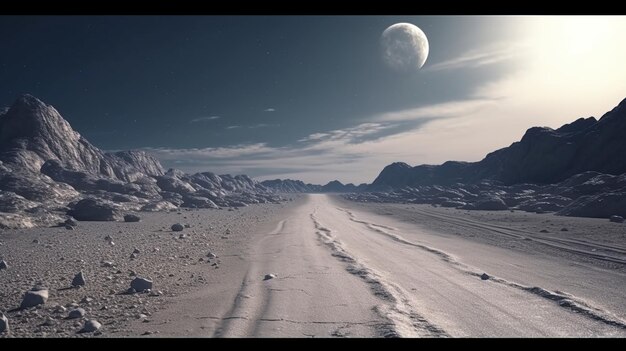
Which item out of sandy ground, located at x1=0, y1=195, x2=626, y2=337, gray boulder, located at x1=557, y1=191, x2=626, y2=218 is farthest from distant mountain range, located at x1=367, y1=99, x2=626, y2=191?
sandy ground, located at x1=0, y1=195, x2=626, y2=337

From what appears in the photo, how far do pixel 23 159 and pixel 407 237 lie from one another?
5839 cm

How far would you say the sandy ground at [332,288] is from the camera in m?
7.59

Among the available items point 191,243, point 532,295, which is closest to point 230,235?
point 191,243

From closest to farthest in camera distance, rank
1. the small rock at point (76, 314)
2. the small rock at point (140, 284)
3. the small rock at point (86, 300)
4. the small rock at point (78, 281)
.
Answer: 1. the small rock at point (76, 314)
2. the small rock at point (86, 300)
3. the small rock at point (140, 284)
4. the small rock at point (78, 281)

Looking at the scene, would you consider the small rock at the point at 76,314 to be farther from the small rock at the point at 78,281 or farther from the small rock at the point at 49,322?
the small rock at the point at 78,281

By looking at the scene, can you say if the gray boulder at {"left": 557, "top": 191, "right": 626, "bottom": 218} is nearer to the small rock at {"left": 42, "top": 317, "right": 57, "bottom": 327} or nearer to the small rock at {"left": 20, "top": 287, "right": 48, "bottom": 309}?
the small rock at {"left": 42, "top": 317, "right": 57, "bottom": 327}

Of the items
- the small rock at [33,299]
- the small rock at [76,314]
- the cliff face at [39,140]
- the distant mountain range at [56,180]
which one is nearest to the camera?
the small rock at [76,314]

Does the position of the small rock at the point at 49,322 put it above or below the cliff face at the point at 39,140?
below

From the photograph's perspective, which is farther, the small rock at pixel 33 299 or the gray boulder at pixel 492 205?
the gray boulder at pixel 492 205

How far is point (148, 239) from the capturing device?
2253 cm

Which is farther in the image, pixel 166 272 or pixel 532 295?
pixel 166 272

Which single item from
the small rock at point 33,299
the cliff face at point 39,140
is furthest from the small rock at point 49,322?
the cliff face at point 39,140

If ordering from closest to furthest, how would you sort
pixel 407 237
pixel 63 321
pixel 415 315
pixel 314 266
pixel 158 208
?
1. pixel 63 321
2. pixel 415 315
3. pixel 314 266
4. pixel 407 237
5. pixel 158 208
